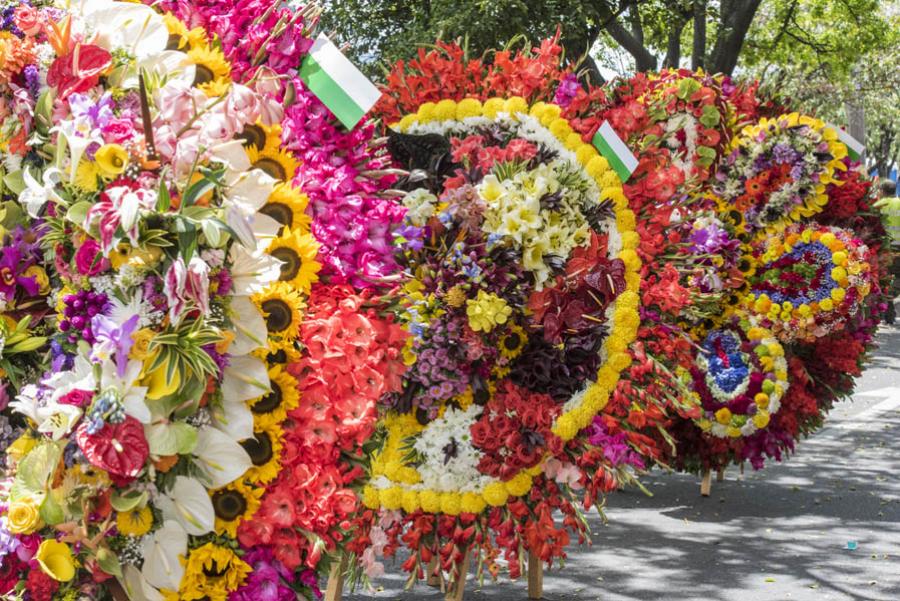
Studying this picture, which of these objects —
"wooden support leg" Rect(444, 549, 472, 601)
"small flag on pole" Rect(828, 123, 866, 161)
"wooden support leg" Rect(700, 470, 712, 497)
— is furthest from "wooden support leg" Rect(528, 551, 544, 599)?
"small flag on pole" Rect(828, 123, 866, 161)

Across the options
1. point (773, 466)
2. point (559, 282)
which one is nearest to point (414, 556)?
point (559, 282)

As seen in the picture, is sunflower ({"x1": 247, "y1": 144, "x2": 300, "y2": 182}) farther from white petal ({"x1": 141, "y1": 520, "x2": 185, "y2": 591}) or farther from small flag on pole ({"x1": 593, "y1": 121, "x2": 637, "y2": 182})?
small flag on pole ({"x1": 593, "y1": 121, "x2": 637, "y2": 182})

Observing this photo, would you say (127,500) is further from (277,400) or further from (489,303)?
(489,303)

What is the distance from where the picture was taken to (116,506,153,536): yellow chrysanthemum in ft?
8.51

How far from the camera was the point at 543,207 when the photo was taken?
4801 millimetres

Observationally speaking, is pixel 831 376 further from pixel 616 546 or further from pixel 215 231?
pixel 215 231

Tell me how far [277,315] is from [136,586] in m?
0.73

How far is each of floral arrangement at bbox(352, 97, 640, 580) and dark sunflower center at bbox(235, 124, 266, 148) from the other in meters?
1.52

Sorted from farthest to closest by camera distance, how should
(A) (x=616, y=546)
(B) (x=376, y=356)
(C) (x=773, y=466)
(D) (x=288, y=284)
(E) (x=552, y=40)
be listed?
(C) (x=773, y=466) < (A) (x=616, y=546) < (E) (x=552, y=40) < (B) (x=376, y=356) < (D) (x=288, y=284)

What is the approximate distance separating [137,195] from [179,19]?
0.98 m

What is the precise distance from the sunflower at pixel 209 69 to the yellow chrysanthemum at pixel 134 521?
105cm

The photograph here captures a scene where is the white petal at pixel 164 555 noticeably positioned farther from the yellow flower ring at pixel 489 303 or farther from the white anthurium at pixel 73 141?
the yellow flower ring at pixel 489 303

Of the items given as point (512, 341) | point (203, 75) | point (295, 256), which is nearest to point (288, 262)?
point (295, 256)

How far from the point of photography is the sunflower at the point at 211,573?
276 centimetres
